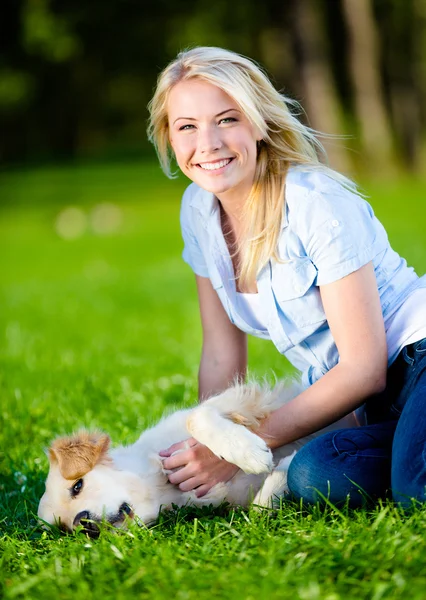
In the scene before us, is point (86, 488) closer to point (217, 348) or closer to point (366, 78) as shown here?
point (217, 348)

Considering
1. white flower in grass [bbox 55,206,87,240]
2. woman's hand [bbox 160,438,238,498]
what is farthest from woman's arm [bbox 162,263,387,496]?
white flower in grass [bbox 55,206,87,240]

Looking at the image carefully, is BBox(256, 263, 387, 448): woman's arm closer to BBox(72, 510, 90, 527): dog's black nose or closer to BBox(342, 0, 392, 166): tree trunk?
BBox(72, 510, 90, 527): dog's black nose

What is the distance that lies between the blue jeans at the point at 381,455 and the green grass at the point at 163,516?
0.08 meters

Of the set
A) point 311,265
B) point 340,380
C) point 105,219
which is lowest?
point 340,380

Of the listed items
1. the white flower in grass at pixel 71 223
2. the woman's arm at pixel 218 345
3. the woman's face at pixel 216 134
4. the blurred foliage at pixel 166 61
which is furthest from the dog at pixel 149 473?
the blurred foliage at pixel 166 61

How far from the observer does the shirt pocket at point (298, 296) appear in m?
3.12

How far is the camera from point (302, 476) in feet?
9.61

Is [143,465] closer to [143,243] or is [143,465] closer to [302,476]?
[302,476]

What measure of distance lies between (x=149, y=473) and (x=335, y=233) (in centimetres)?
110

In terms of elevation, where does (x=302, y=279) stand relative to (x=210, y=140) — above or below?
below

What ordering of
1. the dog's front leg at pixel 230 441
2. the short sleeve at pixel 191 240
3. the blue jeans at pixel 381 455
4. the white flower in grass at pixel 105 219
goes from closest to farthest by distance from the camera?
1. the blue jeans at pixel 381 455
2. the dog's front leg at pixel 230 441
3. the short sleeve at pixel 191 240
4. the white flower in grass at pixel 105 219

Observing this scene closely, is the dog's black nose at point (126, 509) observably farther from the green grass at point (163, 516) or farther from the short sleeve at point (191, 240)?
the short sleeve at point (191, 240)

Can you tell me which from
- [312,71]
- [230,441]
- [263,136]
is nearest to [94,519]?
[230,441]

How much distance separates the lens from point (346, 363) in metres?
3.01
